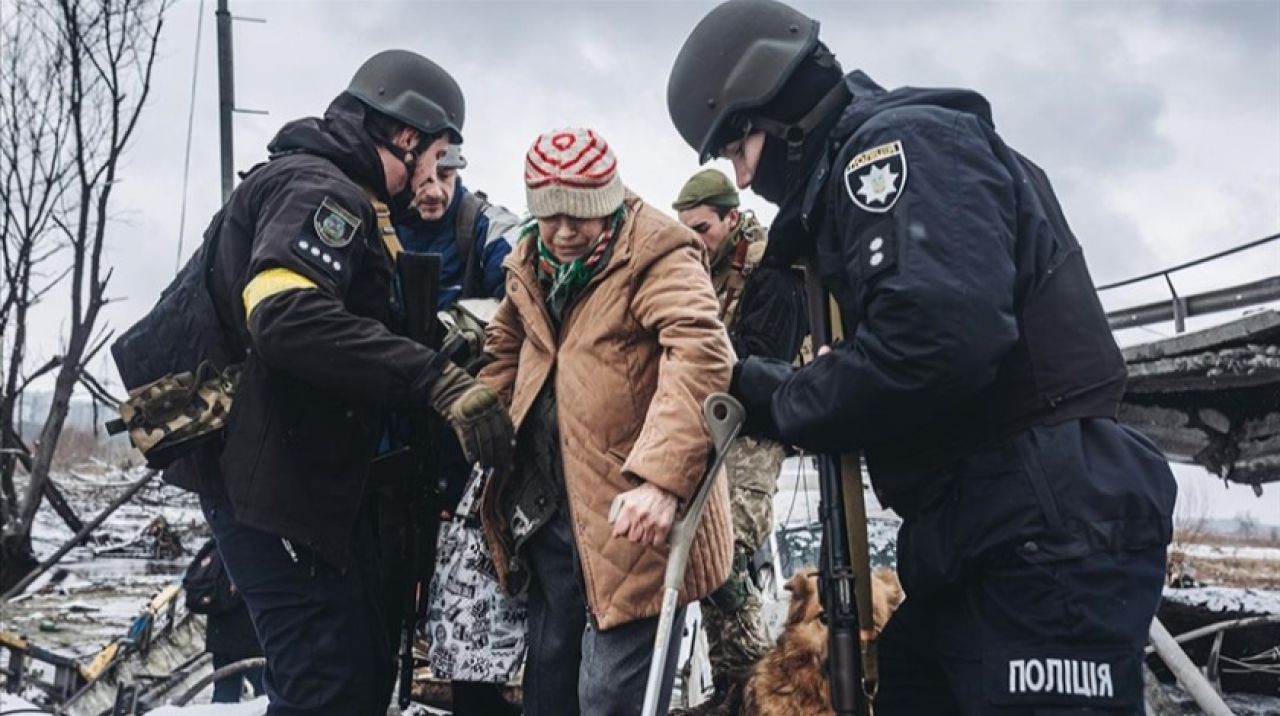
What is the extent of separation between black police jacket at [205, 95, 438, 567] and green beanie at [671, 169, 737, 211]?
2166mm

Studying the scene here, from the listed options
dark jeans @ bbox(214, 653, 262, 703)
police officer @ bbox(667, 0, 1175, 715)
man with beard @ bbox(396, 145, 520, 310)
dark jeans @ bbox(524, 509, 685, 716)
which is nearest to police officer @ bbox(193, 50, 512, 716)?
dark jeans @ bbox(524, 509, 685, 716)

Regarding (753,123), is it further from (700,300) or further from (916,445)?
(916,445)

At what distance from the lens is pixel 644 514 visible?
2.46 metres

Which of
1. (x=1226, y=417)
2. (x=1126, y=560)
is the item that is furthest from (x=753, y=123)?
(x=1226, y=417)

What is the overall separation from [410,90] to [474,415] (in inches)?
46.1

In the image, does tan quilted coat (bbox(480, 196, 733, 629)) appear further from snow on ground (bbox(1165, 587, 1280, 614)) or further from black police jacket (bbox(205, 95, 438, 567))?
snow on ground (bbox(1165, 587, 1280, 614))

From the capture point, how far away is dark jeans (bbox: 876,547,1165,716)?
188 cm

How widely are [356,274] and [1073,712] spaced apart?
2.06 m

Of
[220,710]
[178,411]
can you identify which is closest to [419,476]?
[178,411]

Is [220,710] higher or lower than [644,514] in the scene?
lower

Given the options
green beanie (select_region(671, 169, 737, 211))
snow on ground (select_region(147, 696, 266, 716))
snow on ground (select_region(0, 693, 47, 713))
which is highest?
green beanie (select_region(671, 169, 737, 211))

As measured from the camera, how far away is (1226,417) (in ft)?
20.8

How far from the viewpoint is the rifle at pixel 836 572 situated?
2.31 meters

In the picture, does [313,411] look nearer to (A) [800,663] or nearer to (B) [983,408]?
(B) [983,408]
